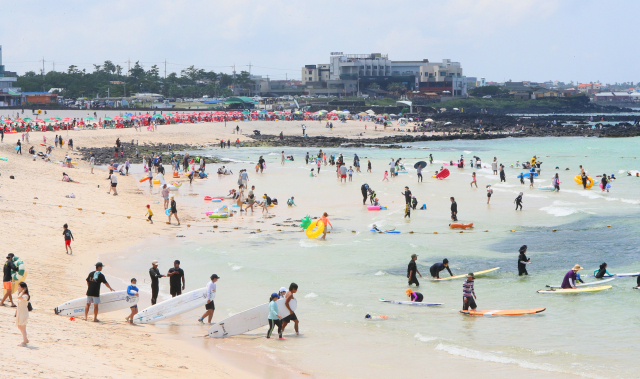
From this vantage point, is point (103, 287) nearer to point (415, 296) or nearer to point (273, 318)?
point (273, 318)

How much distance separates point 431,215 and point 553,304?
12047mm

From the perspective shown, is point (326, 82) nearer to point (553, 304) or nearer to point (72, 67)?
point (72, 67)

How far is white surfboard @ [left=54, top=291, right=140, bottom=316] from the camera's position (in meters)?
11.4

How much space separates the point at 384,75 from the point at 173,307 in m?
150

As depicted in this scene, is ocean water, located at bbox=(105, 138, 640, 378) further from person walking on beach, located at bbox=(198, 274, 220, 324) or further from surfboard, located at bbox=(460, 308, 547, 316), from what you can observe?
person walking on beach, located at bbox=(198, 274, 220, 324)

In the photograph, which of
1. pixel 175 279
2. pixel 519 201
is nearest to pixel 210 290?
pixel 175 279

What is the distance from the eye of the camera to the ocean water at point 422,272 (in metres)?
10.6

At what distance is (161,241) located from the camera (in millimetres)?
19797

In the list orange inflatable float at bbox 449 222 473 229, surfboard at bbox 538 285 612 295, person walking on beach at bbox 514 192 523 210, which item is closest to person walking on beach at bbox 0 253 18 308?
surfboard at bbox 538 285 612 295

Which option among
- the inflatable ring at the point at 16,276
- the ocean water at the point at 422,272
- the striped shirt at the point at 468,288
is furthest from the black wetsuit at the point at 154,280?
the striped shirt at the point at 468,288

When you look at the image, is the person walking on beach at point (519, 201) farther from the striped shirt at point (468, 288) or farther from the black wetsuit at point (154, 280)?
the black wetsuit at point (154, 280)

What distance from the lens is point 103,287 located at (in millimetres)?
14000

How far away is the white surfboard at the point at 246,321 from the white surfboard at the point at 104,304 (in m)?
1.77

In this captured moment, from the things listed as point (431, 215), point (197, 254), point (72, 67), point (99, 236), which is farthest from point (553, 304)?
point (72, 67)
